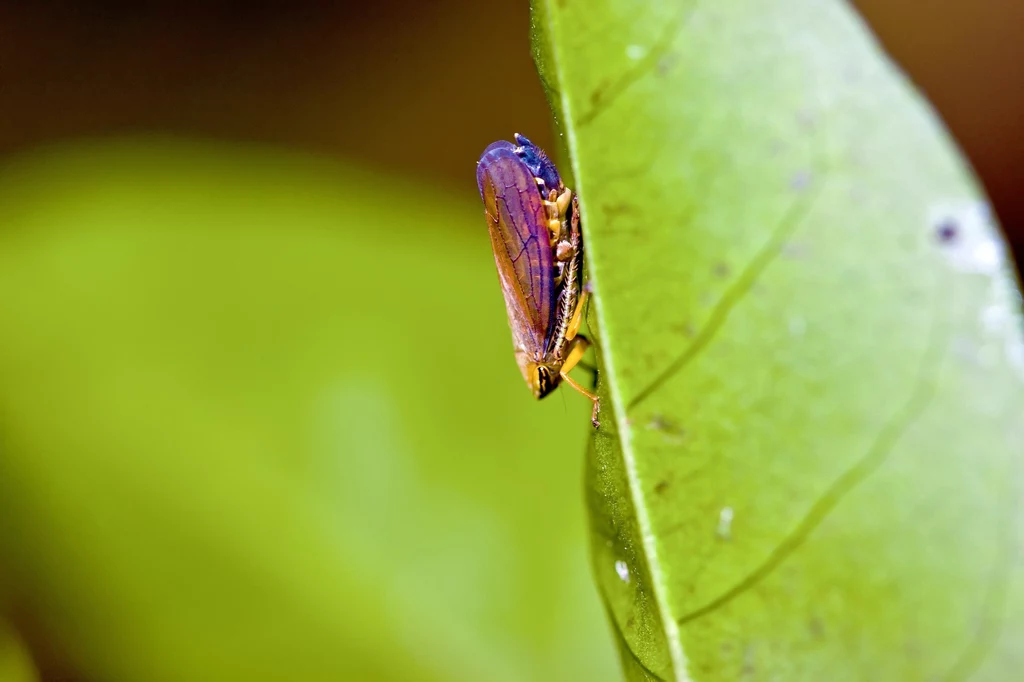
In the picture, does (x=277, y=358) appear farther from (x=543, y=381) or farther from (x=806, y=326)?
(x=806, y=326)

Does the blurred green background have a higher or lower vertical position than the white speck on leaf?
lower

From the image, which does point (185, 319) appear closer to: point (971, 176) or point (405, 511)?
point (405, 511)

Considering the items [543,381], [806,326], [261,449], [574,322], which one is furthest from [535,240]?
[261,449]

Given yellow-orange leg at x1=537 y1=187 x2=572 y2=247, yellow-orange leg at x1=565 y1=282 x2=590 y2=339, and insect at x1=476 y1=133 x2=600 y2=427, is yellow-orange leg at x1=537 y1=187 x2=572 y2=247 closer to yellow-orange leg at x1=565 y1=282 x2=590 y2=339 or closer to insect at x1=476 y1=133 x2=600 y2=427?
insect at x1=476 y1=133 x2=600 y2=427

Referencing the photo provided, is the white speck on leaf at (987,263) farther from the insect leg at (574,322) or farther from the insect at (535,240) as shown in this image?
the insect leg at (574,322)

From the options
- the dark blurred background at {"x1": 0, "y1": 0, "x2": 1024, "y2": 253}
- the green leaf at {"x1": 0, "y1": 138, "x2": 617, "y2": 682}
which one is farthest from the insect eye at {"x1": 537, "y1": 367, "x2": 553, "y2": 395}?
the dark blurred background at {"x1": 0, "y1": 0, "x2": 1024, "y2": 253}

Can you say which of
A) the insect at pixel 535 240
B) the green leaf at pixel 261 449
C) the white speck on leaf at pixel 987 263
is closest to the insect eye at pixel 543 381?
the insect at pixel 535 240
